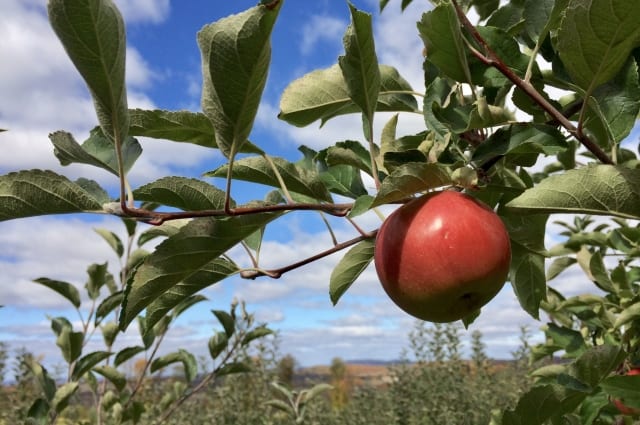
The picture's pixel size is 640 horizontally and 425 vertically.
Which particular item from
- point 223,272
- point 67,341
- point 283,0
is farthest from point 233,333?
point 283,0

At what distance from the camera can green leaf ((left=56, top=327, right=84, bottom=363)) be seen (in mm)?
2721

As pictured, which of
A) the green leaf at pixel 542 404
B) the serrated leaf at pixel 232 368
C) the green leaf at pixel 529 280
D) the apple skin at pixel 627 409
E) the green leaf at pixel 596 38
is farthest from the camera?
the serrated leaf at pixel 232 368

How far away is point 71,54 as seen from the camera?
857mm

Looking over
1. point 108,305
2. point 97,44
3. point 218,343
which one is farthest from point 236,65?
point 218,343

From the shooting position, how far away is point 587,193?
97cm

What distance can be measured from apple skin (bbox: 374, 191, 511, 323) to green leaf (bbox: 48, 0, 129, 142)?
0.50 m

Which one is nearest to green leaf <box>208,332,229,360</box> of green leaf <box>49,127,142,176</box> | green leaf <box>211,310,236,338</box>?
green leaf <box>211,310,236,338</box>

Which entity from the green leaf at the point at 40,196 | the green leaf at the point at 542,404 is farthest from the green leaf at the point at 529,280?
the green leaf at the point at 40,196

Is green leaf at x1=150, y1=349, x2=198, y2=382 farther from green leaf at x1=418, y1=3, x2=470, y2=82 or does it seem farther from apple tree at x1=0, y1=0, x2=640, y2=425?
green leaf at x1=418, y1=3, x2=470, y2=82

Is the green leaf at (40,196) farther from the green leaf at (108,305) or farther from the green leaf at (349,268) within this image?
the green leaf at (108,305)

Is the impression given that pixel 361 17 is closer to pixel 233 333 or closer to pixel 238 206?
pixel 238 206

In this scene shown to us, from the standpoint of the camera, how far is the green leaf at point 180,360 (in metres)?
3.18

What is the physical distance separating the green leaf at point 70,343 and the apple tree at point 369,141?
165 cm

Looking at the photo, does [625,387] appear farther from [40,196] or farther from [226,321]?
[226,321]
